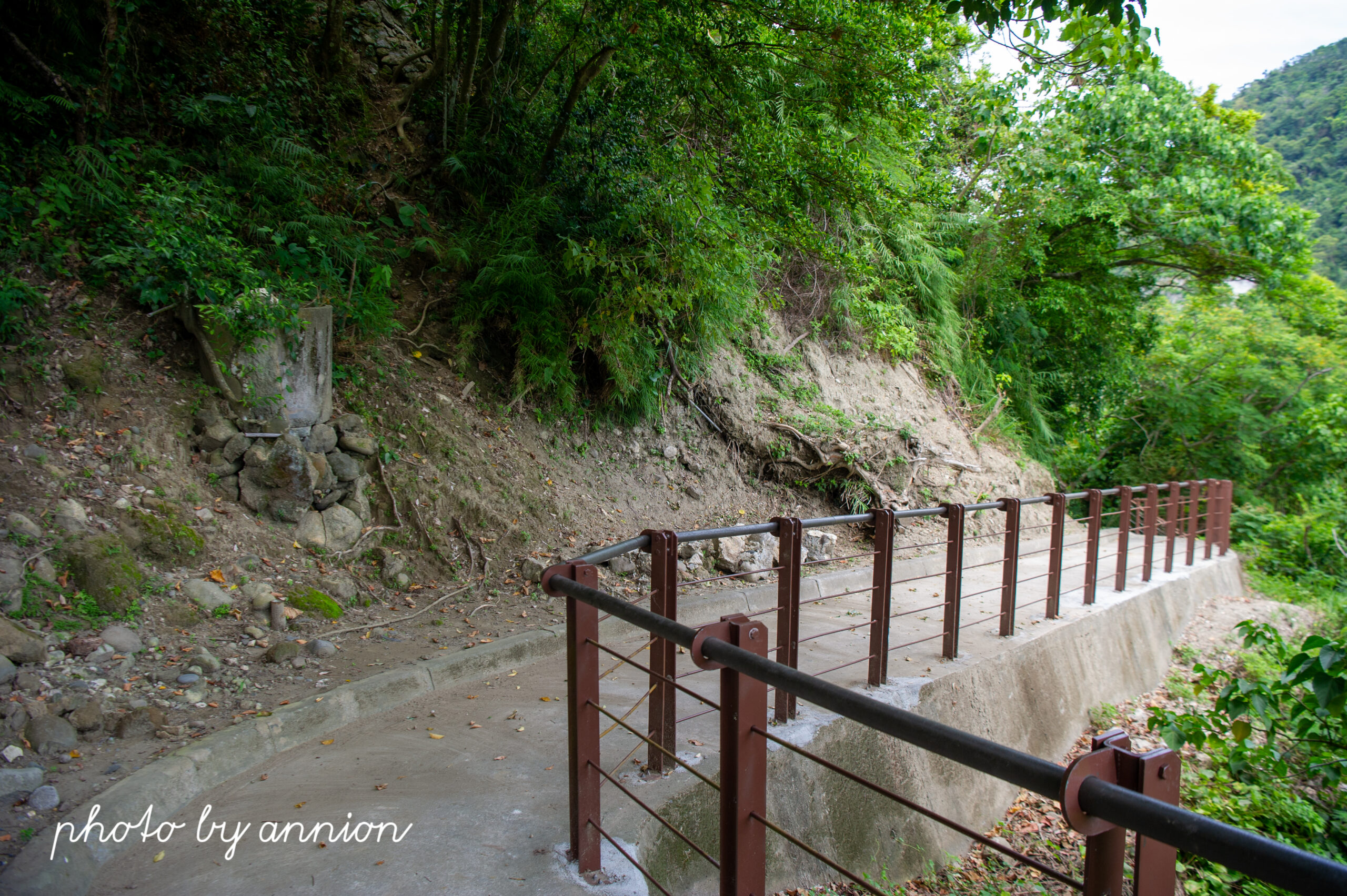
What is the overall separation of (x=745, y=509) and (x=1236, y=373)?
11369 mm

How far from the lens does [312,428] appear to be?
6004 mm

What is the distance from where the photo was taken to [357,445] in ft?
20.3

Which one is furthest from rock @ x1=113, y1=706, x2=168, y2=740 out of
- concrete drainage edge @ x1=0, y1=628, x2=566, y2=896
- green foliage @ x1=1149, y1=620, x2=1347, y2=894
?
green foliage @ x1=1149, y1=620, x2=1347, y2=894

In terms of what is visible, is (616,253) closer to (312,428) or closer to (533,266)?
(533,266)

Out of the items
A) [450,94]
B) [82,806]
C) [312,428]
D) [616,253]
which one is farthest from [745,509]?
[82,806]

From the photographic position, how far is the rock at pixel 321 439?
19.5 ft

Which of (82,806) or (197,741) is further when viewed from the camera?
(197,741)

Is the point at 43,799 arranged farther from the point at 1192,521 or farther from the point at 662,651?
the point at 1192,521

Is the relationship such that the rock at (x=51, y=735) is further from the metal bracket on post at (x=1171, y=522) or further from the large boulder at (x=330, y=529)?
the metal bracket on post at (x=1171, y=522)

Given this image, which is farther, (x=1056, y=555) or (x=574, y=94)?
(x=574, y=94)

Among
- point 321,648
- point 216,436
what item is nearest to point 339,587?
point 321,648

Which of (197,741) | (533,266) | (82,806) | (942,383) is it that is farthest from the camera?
(942,383)

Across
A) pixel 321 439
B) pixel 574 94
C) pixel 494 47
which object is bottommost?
pixel 321 439

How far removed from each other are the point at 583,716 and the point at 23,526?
3734mm
